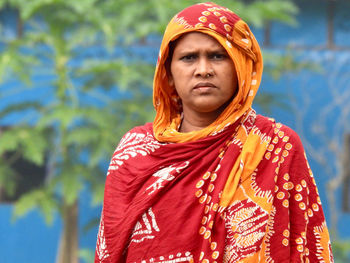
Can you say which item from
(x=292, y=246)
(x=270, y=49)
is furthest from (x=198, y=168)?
(x=270, y=49)

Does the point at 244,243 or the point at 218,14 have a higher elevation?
the point at 218,14

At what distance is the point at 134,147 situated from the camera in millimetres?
2094

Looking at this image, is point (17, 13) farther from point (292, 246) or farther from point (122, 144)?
point (292, 246)

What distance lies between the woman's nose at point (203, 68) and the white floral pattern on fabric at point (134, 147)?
29 centimetres

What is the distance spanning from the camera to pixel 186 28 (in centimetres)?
191

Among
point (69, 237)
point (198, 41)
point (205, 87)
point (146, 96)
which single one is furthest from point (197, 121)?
point (69, 237)

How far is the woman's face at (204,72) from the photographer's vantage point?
6.15 ft

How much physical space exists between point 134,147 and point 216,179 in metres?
0.37

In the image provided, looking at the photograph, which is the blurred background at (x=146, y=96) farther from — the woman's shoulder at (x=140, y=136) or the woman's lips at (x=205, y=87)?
the woman's lips at (x=205, y=87)

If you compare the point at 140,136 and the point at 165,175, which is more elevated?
the point at 140,136

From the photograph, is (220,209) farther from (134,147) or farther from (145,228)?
(134,147)

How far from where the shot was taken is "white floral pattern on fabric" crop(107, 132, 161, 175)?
2.05 m

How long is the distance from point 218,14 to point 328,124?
527 cm

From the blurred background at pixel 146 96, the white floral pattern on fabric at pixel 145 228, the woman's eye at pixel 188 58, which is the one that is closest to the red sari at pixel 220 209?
the white floral pattern on fabric at pixel 145 228
